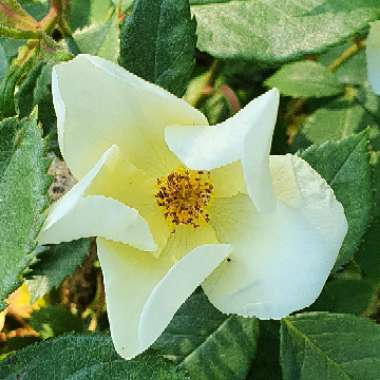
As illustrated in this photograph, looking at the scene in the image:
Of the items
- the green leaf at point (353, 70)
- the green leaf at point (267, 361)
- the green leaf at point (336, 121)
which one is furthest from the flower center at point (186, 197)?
the green leaf at point (353, 70)

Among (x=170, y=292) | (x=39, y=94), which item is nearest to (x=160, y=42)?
(x=39, y=94)

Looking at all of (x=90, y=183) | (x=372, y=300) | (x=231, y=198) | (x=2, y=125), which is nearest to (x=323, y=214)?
(x=231, y=198)

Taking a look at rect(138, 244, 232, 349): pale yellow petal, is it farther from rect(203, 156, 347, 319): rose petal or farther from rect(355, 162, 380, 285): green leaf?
rect(355, 162, 380, 285): green leaf

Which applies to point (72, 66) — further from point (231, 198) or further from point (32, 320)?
point (32, 320)

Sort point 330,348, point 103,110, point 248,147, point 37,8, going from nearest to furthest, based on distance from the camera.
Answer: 1. point 248,147
2. point 103,110
3. point 330,348
4. point 37,8

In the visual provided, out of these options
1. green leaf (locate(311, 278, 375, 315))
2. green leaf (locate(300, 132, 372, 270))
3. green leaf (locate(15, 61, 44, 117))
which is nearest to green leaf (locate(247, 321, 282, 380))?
green leaf (locate(311, 278, 375, 315))

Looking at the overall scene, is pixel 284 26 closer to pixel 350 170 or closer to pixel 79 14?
pixel 350 170
